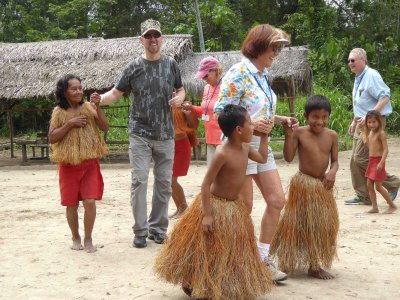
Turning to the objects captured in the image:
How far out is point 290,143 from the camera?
459 cm

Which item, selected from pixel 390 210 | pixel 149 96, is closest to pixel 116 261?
pixel 149 96

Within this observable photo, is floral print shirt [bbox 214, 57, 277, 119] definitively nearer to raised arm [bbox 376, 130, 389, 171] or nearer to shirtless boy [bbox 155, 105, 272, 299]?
shirtless boy [bbox 155, 105, 272, 299]

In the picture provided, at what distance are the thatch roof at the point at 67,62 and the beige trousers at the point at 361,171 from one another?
7269 mm

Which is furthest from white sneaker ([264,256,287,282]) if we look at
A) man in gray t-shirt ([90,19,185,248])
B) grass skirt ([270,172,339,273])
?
man in gray t-shirt ([90,19,185,248])

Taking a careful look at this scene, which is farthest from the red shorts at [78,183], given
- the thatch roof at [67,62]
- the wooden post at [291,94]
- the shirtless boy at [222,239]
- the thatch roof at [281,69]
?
the wooden post at [291,94]

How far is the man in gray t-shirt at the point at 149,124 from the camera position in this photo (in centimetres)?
562

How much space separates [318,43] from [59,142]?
17566 millimetres

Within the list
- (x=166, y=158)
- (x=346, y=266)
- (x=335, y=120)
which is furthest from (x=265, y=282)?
(x=335, y=120)

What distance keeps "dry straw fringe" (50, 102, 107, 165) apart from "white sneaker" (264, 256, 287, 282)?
5.89ft

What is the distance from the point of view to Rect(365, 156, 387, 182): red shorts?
7.35 m

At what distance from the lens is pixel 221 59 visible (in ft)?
48.9

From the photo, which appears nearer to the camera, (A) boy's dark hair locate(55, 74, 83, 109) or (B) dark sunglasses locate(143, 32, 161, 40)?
(A) boy's dark hair locate(55, 74, 83, 109)

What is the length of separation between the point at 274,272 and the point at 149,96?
6.75 feet

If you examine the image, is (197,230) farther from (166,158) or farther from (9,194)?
(9,194)
